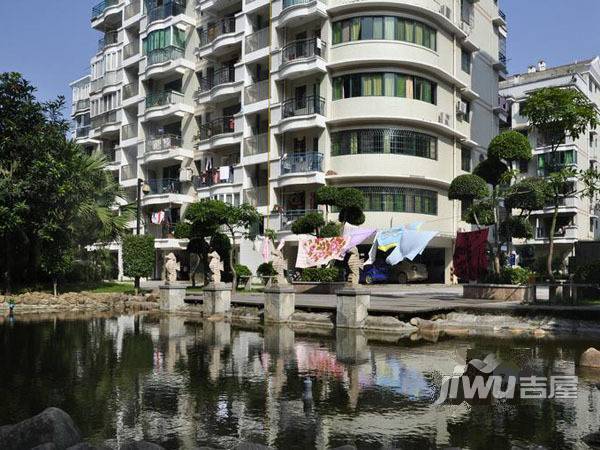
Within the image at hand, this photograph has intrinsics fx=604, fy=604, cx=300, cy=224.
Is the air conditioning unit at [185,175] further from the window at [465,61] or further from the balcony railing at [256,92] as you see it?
the window at [465,61]

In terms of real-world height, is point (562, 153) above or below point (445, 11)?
below

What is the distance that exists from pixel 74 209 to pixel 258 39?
19.1 m

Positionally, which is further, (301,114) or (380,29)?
(301,114)

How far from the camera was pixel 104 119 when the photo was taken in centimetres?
5800

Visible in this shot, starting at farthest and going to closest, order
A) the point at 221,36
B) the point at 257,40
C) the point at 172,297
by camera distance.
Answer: the point at 221,36 → the point at 257,40 → the point at 172,297

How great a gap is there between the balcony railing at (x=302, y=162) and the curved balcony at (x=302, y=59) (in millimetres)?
5252

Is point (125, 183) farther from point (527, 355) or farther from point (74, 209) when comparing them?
point (527, 355)

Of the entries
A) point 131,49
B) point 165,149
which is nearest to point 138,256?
point 165,149

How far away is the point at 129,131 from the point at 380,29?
2637 centimetres

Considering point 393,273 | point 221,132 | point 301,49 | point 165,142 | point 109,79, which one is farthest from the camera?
point 109,79

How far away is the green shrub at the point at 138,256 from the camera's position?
33656 mm

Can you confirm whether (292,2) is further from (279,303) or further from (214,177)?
(279,303)

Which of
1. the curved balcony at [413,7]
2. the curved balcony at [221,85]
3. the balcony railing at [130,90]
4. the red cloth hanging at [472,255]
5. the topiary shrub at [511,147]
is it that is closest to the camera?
the topiary shrub at [511,147]

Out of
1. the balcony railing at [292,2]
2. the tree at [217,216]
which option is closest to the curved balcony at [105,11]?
the balcony railing at [292,2]
